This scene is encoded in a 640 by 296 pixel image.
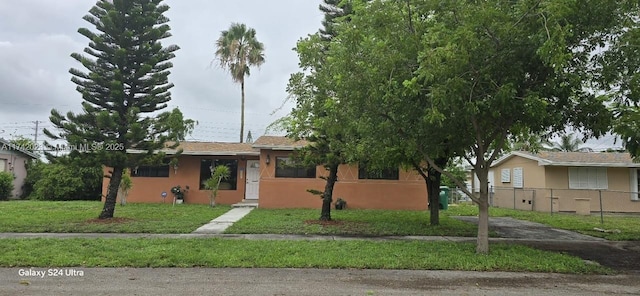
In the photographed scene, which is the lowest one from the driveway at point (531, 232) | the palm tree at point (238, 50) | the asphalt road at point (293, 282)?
the asphalt road at point (293, 282)

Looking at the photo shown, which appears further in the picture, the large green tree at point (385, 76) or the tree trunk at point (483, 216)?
the tree trunk at point (483, 216)

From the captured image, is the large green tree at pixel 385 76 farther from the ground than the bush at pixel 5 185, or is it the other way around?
the large green tree at pixel 385 76

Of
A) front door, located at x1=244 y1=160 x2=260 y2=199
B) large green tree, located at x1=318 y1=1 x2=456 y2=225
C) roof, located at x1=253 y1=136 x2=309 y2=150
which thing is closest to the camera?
large green tree, located at x1=318 y1=1 x2=456 y2=225

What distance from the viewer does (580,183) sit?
2006cm

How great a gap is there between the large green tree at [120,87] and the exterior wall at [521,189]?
57.5 feet

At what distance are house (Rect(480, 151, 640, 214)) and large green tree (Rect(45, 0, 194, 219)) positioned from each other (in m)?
17.0

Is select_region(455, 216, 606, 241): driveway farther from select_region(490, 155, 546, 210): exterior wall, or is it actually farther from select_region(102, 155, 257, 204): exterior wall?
select_region(102, 155, 257, 204): exterior wall

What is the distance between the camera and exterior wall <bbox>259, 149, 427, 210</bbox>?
58.0 ft

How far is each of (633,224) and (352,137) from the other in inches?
442

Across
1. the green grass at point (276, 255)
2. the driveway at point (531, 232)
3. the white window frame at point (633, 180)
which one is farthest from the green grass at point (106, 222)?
the white window frame at point (633, 180)

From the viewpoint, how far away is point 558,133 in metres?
8.63

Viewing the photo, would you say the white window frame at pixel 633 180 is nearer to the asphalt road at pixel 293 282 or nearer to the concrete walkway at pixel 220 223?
the asphalt road at pixel 293 282

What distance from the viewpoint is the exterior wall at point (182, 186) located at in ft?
63.4

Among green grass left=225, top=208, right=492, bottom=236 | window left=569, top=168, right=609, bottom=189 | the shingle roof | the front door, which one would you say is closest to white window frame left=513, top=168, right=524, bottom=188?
the shingle roof
